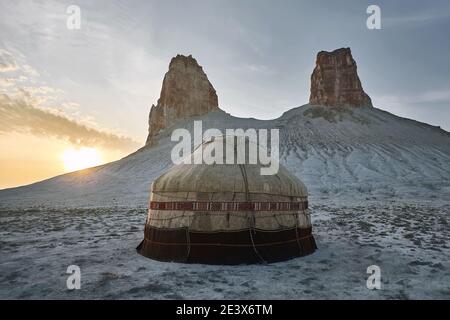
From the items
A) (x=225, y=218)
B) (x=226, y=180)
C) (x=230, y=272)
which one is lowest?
(x=230, y=272)

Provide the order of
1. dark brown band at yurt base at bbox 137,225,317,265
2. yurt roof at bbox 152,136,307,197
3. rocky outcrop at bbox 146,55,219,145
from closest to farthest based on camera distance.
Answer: dark brown band at yurt base at bbox 137,225,317,265, yurt roof at bbox 152,136,307,197, rocky outcrop at bbox 146,55,219,145

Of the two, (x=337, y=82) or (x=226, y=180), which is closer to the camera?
(x=226, y=180)

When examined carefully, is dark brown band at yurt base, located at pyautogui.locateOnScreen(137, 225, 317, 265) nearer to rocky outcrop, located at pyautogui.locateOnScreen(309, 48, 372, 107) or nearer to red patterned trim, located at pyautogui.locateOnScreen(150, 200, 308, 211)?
red patterned trim, located at pyautogui.locateOnScreen(150, 200, 308, 211)

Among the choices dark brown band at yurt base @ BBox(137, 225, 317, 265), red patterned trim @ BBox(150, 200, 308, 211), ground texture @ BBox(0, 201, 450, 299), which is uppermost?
red patterned trim @ BBox(150, 200, 308, 211)

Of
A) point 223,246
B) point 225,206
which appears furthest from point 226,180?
point 223,246

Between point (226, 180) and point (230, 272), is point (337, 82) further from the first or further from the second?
point (230, 272)

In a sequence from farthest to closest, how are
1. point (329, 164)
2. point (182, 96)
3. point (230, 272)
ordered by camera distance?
1. point (182, 96)
2. point (329, 164)
3. point (230, 272)

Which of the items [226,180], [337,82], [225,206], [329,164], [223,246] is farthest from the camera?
[337,82]

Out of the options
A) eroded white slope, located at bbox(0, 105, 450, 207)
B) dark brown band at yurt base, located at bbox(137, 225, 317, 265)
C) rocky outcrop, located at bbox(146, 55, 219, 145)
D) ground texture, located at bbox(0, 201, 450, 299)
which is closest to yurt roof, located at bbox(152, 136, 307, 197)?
dark brown band at yurt base, located at bbox(137, 225, 317, 265)
